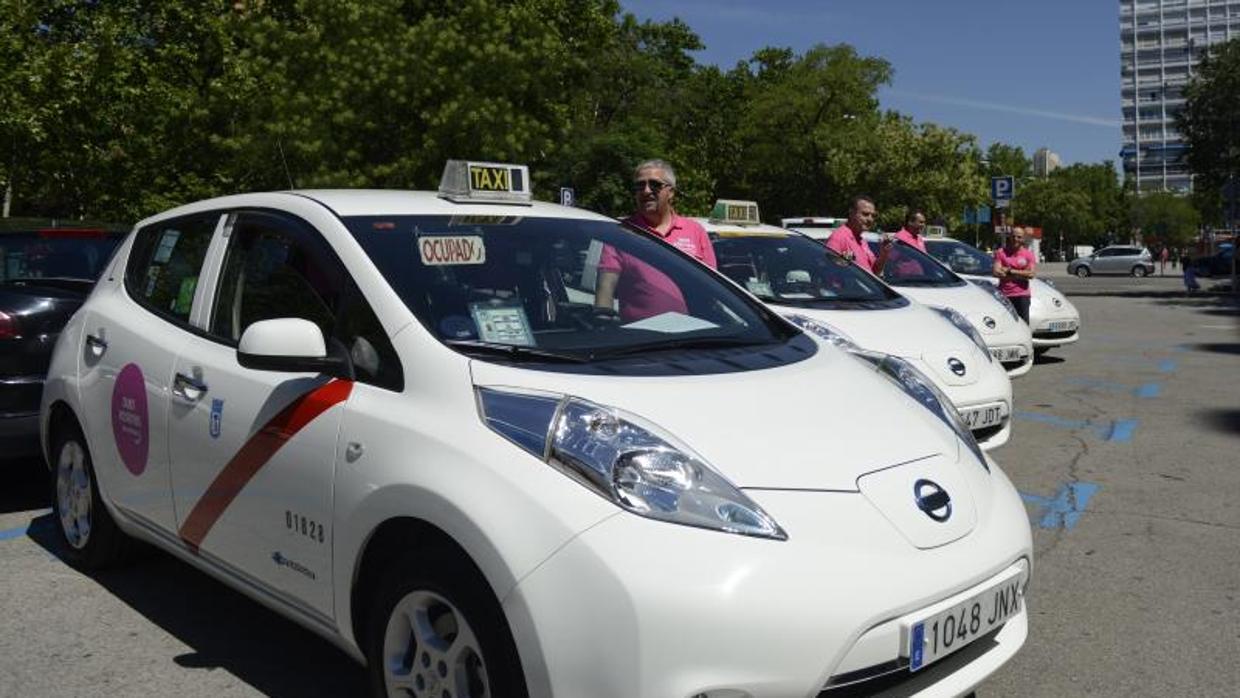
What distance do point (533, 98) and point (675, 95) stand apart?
2087cm

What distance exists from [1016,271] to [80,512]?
9.99m

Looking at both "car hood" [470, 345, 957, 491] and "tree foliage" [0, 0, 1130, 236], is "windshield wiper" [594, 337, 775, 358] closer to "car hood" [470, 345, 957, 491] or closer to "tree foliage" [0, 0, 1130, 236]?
"car hood" [470, 345, 957, 491]

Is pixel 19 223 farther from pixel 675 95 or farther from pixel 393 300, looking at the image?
pixel 675 95

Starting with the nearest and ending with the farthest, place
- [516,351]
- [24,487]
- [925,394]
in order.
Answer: [516,351] < [925,394] < [24,487]

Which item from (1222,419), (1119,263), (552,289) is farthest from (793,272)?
(1119,263)

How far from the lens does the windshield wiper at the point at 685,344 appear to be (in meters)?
3.11

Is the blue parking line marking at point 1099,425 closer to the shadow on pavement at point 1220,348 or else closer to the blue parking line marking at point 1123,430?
the blue parking line marking at point 1123,430

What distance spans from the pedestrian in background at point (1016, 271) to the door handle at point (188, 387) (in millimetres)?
9985

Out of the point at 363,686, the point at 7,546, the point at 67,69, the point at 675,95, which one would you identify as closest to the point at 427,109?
the point at 67,69

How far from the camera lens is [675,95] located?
50094 mm

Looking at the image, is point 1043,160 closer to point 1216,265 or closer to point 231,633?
point 1216,265

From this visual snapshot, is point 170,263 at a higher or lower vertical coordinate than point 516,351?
higher

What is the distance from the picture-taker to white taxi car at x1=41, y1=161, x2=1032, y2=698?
2354 millimetres

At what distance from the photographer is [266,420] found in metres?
3.25
